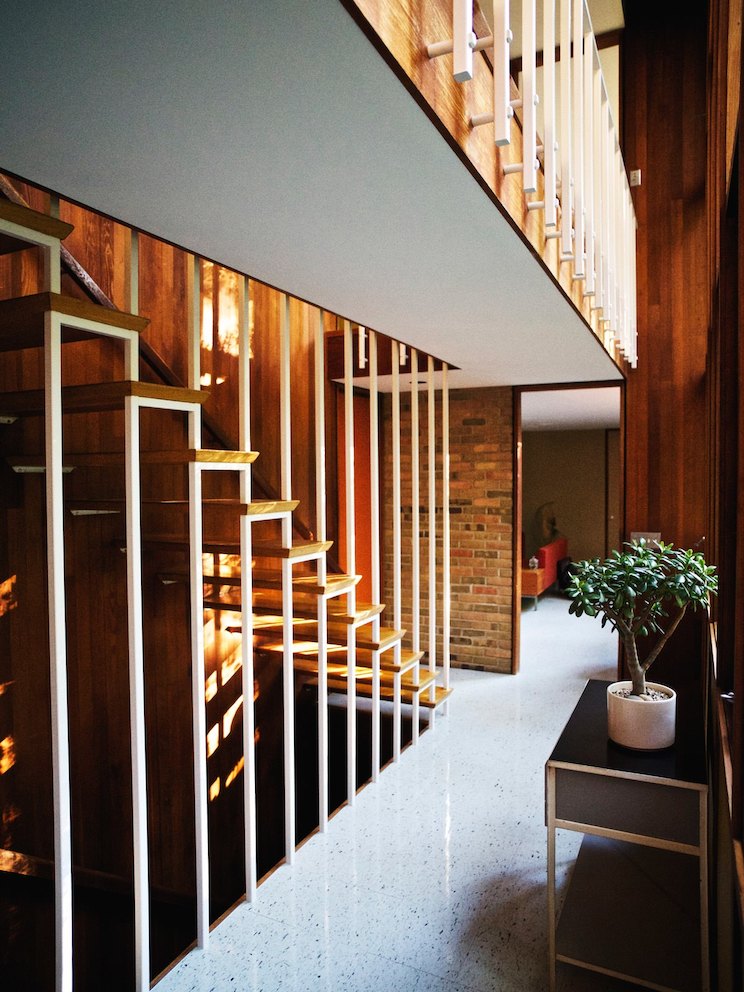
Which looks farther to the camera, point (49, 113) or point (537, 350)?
point (537, 350)

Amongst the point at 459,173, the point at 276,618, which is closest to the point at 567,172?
the point at 459,173

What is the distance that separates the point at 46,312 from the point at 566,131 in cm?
171

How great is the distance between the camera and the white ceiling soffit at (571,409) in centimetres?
590

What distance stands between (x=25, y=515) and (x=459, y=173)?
7.09ft

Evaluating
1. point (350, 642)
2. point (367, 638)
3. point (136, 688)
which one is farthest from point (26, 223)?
point (367, 638)

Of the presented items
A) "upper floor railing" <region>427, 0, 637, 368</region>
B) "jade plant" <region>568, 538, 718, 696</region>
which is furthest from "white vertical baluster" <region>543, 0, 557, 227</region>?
"jade plant" <region>568, 538, 718, 696</region>

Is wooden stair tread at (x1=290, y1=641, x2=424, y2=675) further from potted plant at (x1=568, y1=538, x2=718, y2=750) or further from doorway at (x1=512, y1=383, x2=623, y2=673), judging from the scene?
doorway at (x1=512, y1=383, x2=623, y2=673)

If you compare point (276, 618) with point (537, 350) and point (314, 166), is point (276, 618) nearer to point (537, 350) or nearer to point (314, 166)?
point (537, 350)

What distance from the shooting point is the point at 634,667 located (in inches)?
81.4

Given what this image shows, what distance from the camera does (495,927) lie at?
7.29ft

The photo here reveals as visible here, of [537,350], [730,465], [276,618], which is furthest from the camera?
[276,618]

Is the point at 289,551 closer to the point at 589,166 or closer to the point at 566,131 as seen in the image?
the point at 566,131

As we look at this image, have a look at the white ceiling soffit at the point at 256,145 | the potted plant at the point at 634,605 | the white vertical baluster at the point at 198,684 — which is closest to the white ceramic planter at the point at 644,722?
the potted plant at the point at 634,605

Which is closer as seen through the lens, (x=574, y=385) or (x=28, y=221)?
(x=28, y=221)
